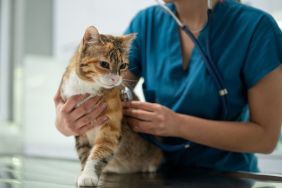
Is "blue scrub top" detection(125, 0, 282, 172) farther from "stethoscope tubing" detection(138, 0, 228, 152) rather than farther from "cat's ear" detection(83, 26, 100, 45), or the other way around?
"cat's ear" detection(83, 26, 100, 45)

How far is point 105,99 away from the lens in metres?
0.79

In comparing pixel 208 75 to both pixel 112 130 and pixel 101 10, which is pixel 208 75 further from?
pixel 101 10

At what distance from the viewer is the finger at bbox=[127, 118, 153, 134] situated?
88cm

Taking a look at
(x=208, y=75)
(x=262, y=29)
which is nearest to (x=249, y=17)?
(x=262, y=29)

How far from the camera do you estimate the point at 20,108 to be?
2.03m

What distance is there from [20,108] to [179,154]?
48.3 inches

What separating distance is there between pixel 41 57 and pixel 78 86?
1.18 meters

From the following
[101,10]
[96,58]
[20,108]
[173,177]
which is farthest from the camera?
[20,108]

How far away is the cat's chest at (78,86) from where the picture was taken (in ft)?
2.51

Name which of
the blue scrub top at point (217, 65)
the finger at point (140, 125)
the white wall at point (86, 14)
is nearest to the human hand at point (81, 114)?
the finger at point (140, 125)

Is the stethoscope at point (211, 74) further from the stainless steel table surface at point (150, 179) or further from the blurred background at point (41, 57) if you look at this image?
the blurred background at point (41, 57)

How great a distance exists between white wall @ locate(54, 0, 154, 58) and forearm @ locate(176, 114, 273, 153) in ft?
1.71

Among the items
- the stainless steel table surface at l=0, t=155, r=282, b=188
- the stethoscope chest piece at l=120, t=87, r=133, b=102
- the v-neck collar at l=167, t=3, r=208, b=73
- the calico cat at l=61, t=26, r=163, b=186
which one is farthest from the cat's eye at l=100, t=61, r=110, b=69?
the v-neck collar at l=167, t=3, r=208, b=73

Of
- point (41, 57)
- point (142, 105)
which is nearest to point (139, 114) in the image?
point (142, 105)
